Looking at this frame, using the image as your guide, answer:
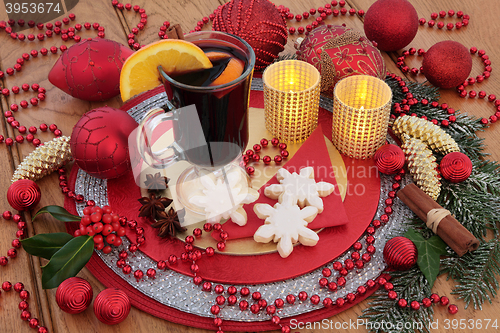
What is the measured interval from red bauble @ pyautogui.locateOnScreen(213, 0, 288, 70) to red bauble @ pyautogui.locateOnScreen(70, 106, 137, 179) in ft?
1.40

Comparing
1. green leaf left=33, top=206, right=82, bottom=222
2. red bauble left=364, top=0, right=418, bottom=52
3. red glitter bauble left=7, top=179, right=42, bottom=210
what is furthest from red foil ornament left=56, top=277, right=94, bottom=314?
red bauble left=364, top=0, right=418, bottom=52

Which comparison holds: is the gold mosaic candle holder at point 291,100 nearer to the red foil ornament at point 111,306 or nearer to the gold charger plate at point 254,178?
the gold charger plate at point 254,178

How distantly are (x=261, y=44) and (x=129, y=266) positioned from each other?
71cm

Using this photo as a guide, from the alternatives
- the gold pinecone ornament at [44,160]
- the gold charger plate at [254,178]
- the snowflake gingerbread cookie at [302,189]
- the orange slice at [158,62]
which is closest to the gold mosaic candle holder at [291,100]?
the gold charger plate at [254,178]

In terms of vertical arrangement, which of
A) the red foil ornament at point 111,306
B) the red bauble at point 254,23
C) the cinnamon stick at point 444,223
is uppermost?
the red bauble at point 254,23

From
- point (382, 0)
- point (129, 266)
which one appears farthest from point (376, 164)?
point (129, 266)

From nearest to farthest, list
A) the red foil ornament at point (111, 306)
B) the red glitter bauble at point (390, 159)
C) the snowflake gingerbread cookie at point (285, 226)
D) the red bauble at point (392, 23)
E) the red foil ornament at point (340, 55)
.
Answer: the red foil ornament at point (111, 306), the snowflake gingerbread cookie at point (285, 226), the red glitter bauble at point (390, 159), the red foil ornament at point (340, 55), the red bauble at point (392, 23)

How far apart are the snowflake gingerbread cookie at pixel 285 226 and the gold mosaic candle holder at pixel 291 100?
0.26 m

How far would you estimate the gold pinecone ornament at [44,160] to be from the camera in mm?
1122

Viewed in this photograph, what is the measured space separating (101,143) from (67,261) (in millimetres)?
283

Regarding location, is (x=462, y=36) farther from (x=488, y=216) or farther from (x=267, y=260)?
(x=267, y=260)

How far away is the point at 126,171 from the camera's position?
114cm

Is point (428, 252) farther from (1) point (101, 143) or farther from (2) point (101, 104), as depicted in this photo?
(2) point (101, 104)

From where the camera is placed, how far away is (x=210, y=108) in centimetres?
91
